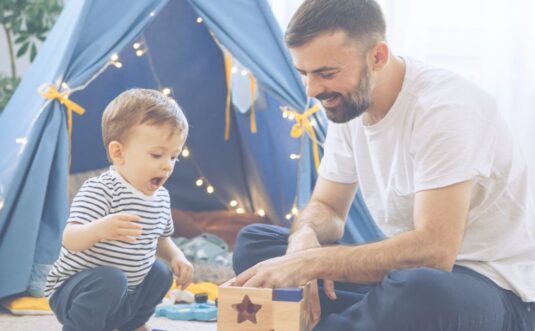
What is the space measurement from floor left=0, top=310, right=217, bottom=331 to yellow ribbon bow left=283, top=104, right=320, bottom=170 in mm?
635

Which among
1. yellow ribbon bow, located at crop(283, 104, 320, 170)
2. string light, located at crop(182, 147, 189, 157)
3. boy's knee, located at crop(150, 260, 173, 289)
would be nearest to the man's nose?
boy's knee, located at crop(150, 260, 173, 289)

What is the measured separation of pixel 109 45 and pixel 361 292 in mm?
1121

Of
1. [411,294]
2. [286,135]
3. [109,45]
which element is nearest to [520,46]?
[286,135]

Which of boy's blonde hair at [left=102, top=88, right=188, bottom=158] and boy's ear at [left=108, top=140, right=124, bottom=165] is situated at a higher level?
boy's blonde hair at [left=102, top=88, right=188, bottom=158]

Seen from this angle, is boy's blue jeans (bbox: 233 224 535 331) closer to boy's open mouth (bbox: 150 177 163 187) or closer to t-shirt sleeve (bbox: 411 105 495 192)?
t-shirt sleeve (bbox: 411 105 495 192)

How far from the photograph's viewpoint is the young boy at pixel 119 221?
153cm

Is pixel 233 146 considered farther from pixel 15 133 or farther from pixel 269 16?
pixel 15 133

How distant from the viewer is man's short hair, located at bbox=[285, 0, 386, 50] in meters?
1.48

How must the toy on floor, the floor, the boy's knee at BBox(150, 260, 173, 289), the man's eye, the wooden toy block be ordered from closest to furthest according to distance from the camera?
the wooden toy block → the man's eye → the boy's knee at BBox(150, 260, 173, 289) → the floor → the toy on floor

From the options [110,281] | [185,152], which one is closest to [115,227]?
[110,281]

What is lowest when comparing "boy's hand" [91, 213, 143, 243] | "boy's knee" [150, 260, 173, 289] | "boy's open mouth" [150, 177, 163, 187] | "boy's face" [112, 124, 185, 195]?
"boy's knee" [150, 260, 173, 289]

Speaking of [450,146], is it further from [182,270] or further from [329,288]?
[182,270]

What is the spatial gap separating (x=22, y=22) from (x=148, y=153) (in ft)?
6.60

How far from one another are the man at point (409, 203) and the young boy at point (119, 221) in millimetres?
241
